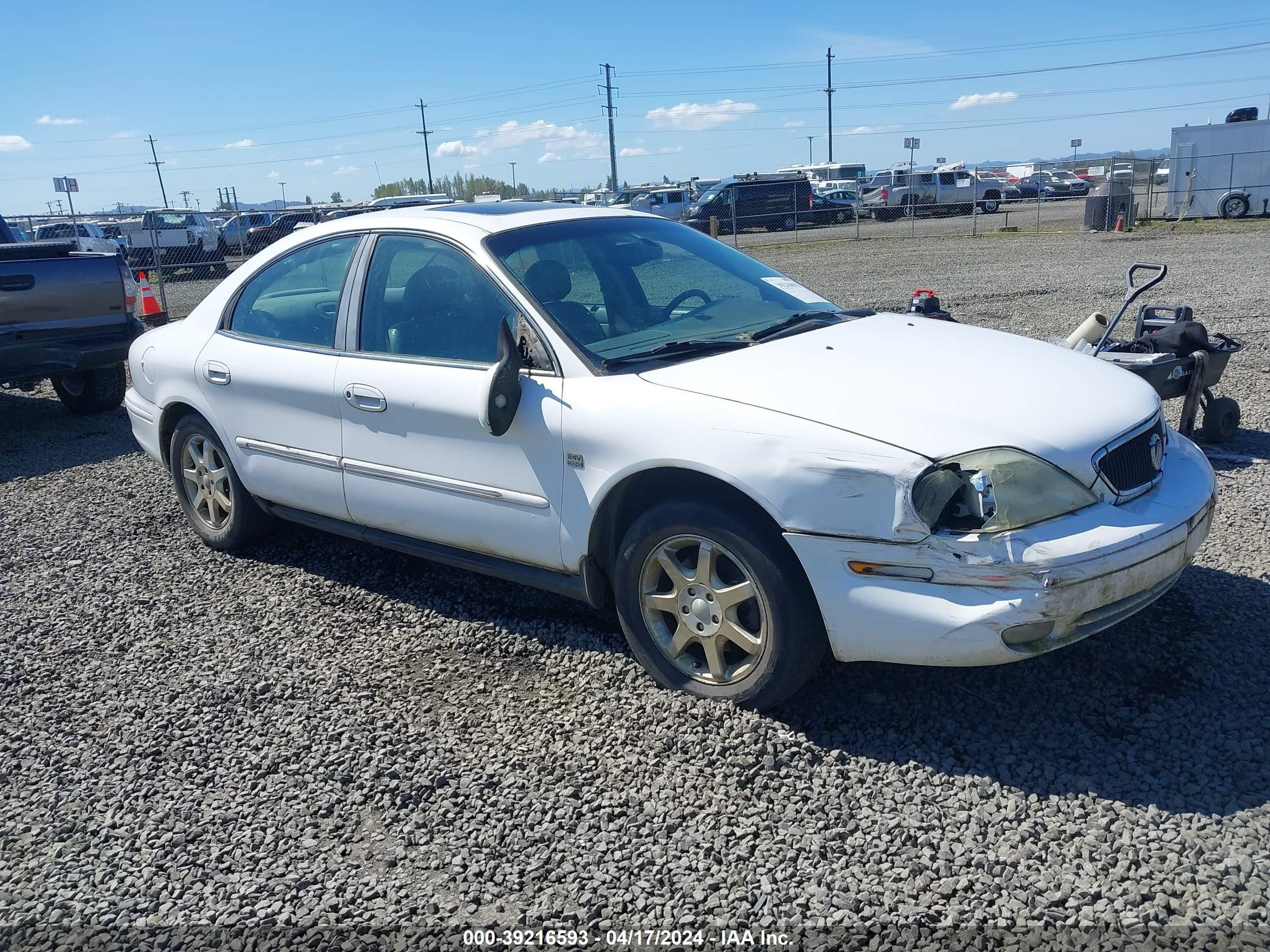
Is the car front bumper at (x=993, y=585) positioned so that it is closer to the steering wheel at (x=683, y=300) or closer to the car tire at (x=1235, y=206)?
the steering wheel at (x=683, y=300)

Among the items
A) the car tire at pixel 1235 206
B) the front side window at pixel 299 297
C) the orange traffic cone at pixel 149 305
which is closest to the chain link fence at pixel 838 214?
the car tire at pixel 1235 206

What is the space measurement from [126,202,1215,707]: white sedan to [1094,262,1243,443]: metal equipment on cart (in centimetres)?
206

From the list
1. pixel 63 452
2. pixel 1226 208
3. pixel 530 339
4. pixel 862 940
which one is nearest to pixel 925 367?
pixel 530 339

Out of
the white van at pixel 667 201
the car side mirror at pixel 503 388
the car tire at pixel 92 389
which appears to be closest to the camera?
the car side mirror at pixel 503 388

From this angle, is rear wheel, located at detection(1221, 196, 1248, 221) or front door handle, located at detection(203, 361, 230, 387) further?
rear wheel, located at detection(1221, 196, 1248, 221)

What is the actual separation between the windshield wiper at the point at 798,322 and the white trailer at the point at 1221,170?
93.8 feet

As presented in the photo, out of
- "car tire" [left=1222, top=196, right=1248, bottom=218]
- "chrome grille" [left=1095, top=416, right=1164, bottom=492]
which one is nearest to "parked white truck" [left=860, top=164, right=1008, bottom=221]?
"car tire" [left=1222, top=196, right=1248, bottom=218]

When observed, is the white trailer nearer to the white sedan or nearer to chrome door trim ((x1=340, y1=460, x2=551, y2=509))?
the white sedan

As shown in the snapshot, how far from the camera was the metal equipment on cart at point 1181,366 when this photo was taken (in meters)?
5.73

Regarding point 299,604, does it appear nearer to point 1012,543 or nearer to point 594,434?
point 594,434

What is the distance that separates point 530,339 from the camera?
3.77 metres

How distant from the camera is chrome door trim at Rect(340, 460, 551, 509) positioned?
3758mm

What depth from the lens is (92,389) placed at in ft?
31.0

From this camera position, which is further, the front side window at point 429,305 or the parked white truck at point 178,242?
the parked white truck at point 178,242
